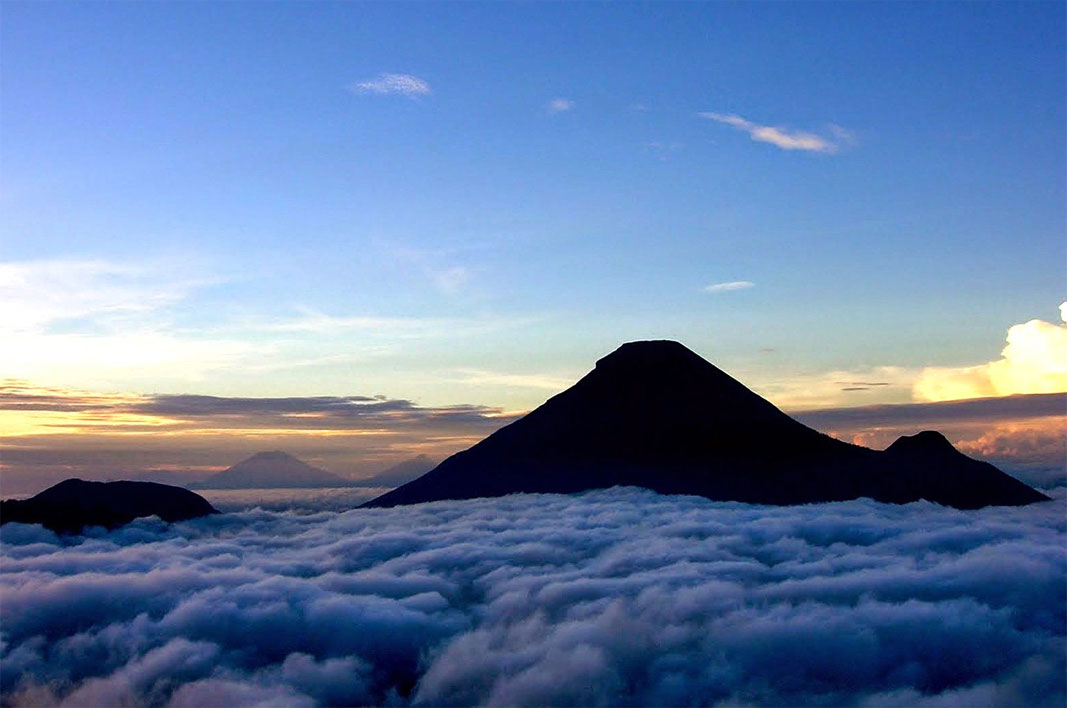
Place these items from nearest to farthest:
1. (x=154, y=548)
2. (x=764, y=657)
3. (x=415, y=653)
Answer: (x=764, y=657) → (x=415, y=653) → (x=154, y=548)

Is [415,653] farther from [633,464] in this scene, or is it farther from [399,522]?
[633,464]

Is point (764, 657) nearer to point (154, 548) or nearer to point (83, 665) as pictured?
point (83, 665)

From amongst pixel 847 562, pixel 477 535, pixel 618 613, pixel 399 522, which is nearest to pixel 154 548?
pixel 399 522

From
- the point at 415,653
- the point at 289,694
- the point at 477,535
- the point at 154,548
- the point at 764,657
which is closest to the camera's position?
the point at 764,657

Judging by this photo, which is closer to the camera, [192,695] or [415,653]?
[192,695]

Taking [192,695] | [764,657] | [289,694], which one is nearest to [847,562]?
[764,657]

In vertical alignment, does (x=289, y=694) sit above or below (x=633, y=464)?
below

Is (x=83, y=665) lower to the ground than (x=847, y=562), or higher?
lower

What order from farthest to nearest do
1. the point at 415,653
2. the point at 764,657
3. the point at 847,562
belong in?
1. the point at 847,562
2. the point at 415,653
3. the point at 764,657

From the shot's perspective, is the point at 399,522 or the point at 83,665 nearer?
the point at 83,665
